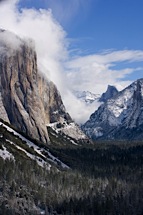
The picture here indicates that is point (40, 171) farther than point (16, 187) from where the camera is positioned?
Yes

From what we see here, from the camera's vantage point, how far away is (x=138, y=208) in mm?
141375

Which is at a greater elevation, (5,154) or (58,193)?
(5,154)

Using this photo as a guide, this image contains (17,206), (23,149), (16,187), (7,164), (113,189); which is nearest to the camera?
(17,206)

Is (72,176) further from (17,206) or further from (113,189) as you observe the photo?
(17,206)

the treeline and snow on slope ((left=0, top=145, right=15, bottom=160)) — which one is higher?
snow on slope ((left=0, top=145, right=15, bottom=160))

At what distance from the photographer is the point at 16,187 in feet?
436

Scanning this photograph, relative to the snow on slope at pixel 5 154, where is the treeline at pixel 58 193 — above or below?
below

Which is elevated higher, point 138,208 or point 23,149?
point 23,149

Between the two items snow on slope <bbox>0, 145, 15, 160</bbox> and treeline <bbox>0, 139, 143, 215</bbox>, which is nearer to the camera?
treeline <bbox>0, 139, 143, 215</bbox>

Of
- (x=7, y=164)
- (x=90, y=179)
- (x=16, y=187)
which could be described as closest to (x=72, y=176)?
(x=90, y=179)

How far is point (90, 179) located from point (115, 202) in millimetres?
39736

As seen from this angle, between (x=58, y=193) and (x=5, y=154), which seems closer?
(x=58, y=193)

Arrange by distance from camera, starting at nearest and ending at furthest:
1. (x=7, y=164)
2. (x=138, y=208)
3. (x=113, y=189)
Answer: (x=138, y=208) → (x=7, y=164) → (x=113, y=189)

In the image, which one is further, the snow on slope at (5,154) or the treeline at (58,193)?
the snow on slope at (5,154)
